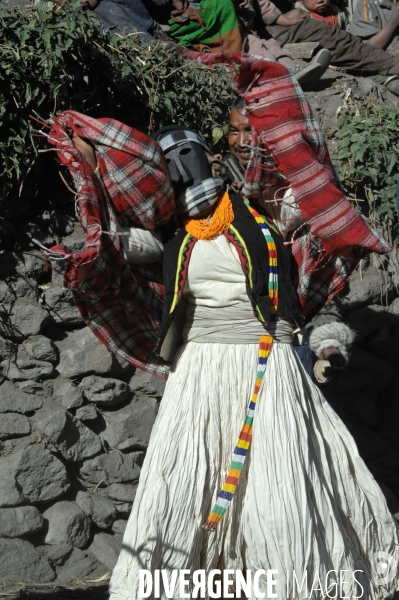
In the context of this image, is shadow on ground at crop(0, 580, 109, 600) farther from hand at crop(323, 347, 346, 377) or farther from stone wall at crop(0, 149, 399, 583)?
hand at crop(323, 347, 346, 377)

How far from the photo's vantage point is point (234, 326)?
313 cm

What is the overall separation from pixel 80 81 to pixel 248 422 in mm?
2123

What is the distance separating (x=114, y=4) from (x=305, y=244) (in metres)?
3.16

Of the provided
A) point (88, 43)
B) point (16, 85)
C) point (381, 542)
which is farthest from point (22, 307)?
point (381, 542)

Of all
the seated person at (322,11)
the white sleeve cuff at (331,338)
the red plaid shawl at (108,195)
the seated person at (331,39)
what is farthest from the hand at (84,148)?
the seated person at (322,11)

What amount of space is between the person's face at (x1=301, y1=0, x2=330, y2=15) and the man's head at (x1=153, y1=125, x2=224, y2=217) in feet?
15.0

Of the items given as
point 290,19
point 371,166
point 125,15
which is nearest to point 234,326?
point 371,166

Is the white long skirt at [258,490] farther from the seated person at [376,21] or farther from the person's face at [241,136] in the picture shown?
the seated person at [376,21]

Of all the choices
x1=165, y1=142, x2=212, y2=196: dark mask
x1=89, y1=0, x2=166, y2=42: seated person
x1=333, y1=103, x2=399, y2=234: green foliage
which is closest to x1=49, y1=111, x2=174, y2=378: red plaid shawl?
x1=165, y1=142, x2=212, y2=196: dark mask

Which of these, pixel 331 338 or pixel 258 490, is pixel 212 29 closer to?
pixel 331 338

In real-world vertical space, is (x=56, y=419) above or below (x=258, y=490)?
above

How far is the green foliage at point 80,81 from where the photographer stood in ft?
12.9

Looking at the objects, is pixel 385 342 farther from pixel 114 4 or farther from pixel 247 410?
pixel 114 4

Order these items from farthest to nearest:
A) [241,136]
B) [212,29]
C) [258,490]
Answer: [212,29] < [241,136] < [258,490]
